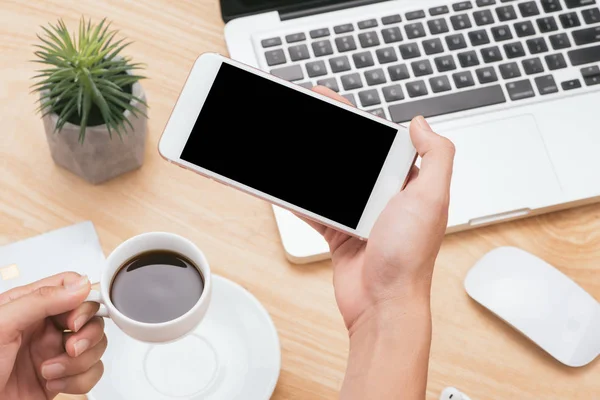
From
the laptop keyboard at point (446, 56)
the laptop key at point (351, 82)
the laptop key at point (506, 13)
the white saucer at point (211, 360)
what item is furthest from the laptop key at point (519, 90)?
the white saucer at point (211, 360)

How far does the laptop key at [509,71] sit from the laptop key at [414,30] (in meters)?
0.12

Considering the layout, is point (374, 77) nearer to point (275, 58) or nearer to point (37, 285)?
point (275, 58)

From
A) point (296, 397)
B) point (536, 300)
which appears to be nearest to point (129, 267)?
point (296, 397)

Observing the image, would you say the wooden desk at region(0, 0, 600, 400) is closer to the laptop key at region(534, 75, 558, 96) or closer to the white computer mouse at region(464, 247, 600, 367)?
the white computer mouse at region(464, 247, 600, 367)

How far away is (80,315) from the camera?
695mm

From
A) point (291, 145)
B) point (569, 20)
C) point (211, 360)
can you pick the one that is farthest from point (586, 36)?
point (211, 360)

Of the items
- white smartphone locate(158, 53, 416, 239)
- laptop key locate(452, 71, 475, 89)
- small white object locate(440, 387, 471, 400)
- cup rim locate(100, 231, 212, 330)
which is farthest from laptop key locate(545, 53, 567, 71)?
cup rim locate(100, 231, 212, 330)

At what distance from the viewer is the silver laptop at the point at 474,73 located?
A: 36.9 inches

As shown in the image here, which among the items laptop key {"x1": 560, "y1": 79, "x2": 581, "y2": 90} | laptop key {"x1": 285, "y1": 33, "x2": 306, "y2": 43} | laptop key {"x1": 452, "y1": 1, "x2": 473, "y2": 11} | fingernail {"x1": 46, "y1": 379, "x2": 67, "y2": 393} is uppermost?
laptop key {"x1": 285, "y1": 33, "x2": 306, "y2": 43}

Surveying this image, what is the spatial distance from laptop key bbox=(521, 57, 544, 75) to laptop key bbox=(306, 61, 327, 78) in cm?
28

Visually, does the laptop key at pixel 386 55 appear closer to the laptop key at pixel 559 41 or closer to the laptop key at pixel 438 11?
the laptop key at pixel 438 11

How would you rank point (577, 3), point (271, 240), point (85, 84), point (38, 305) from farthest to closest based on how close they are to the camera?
point (577, 3), point (271, 240), point (85, 84), point (38, 305)

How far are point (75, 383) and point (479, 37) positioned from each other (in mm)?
688

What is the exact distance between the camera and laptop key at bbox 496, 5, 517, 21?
1.01 m
